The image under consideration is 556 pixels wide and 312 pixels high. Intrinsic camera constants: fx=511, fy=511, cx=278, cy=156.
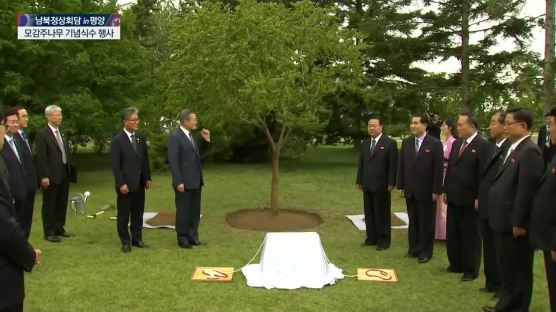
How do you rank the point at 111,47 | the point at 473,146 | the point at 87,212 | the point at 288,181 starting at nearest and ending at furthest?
1. the point at 473,146
2. the point at 87,212
3. the point at 111,47
4. the point at 288,181

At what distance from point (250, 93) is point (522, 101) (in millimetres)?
10539

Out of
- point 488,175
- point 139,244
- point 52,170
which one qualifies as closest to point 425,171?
point 488,175

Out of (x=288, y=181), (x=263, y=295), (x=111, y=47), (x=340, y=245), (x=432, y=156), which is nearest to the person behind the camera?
(x=263, y=295)

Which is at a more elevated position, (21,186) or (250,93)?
(250,93)

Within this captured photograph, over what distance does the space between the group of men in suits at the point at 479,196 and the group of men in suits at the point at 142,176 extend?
8.12 ft

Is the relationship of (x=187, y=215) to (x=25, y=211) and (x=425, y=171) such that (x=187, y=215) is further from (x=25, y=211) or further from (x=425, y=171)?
(x=425, y=171)

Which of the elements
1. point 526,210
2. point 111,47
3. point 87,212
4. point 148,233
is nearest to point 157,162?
point 111,47

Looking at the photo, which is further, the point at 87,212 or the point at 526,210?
the point at 87,212

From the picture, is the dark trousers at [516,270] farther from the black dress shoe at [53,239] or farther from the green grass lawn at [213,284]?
the black dress shoe at [53,239]

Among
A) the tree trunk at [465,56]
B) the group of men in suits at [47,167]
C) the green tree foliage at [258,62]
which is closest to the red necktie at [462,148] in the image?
the green tree foliage at [258,62]

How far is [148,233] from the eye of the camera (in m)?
8.16

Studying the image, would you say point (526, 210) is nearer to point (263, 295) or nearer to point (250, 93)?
point (263, 295)

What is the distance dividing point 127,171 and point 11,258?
4.13 metres

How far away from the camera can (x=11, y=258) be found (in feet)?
9.05
